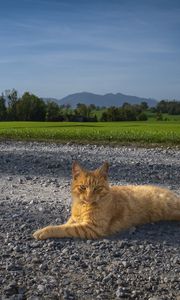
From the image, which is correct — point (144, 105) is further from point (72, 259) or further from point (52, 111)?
point (72, 259)

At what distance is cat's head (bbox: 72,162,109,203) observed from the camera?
765cm

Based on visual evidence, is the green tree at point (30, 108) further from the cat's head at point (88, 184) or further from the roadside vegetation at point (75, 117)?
the cat's head at point (88, 184)

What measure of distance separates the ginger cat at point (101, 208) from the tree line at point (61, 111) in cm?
3266

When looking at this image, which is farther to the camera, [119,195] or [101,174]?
[119,195]

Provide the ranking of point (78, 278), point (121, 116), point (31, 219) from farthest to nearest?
point (121, 116) < point (31, 219) < point (78, 278)

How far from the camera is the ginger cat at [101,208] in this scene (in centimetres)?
773

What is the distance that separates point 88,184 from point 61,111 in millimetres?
37321

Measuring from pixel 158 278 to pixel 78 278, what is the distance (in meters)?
0.98

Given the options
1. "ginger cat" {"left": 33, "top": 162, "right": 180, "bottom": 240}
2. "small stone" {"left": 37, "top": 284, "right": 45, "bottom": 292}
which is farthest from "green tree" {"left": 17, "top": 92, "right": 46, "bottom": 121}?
"small stone" {"left": 37, "top": 284, "right": 45, "bottom": 292}

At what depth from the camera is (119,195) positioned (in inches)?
329

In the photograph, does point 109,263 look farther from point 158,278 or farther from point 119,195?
point 119,195

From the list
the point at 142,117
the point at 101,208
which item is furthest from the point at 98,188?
the point at 142,117

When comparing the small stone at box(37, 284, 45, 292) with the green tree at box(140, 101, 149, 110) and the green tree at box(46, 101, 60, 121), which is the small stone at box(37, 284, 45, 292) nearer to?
the green tree at box(46, 101, 60, 121)

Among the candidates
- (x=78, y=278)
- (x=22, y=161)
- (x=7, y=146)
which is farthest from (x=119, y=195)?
(x=7, y=146)
